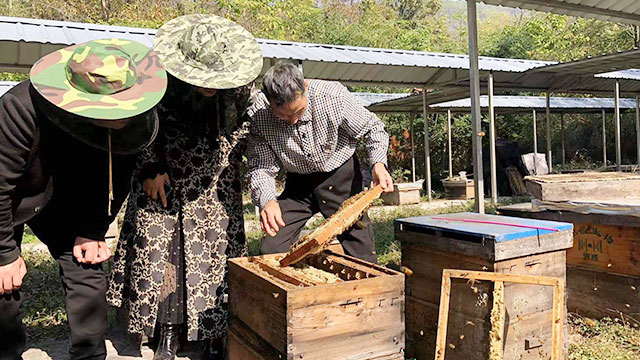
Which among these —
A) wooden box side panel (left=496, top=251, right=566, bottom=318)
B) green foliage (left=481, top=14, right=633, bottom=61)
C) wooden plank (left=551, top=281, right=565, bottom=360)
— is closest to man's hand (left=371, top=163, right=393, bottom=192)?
wooden box side panel (left=496, top=251, right=566, bottom=318)

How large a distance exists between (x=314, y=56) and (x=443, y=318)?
6.03 meters

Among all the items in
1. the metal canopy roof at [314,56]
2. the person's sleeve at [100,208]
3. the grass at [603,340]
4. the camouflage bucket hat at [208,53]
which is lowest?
the grass at [603,340]

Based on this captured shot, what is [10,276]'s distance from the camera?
2158 millimetres

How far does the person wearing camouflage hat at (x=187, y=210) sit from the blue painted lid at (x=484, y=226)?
1.12m

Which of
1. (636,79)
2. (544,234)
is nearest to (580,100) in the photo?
(636,79)

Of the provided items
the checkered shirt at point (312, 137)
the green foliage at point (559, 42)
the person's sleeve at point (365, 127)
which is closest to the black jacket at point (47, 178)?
the checkered shirt at point (312, 137)

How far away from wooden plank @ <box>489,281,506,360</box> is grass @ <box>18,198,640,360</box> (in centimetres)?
92

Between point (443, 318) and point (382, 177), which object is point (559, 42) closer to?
point (382, 177)

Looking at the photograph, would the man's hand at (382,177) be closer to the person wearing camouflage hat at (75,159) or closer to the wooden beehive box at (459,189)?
the person wearing camouflage hat at (75,159)

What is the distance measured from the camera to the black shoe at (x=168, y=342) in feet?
10.0

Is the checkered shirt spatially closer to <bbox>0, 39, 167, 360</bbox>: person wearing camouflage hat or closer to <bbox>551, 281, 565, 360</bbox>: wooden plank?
<bbox>0, 39, 167, 360</bbox>: person wearing camouflage hat

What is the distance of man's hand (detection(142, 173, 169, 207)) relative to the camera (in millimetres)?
3041

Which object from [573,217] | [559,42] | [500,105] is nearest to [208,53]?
[573,217]

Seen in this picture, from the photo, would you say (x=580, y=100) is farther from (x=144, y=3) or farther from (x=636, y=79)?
(x=144, y=3)
